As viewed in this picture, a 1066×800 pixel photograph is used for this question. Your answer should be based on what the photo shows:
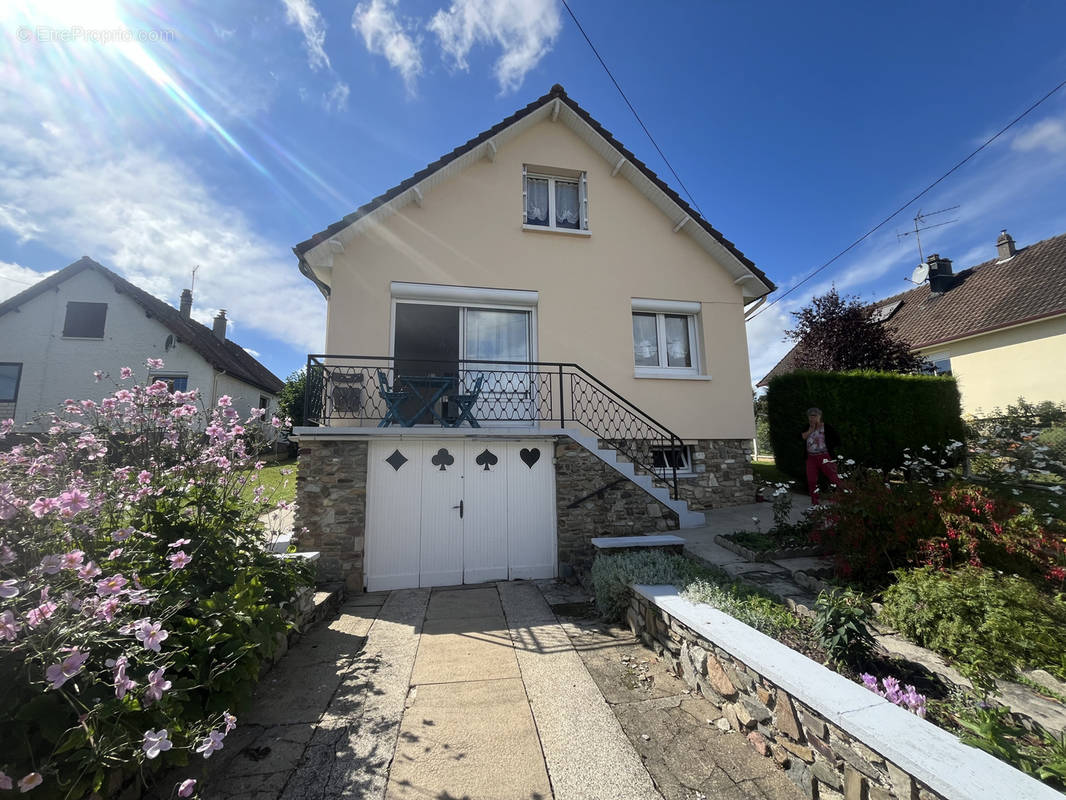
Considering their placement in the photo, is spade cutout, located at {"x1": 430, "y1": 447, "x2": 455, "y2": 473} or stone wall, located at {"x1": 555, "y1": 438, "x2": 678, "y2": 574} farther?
stone wall, located at {"x1": 555, "y1": 438, "x2": 678, "y2": 574}

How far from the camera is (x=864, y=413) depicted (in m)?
8.62

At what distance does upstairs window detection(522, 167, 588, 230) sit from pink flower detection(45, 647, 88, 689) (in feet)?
27.5

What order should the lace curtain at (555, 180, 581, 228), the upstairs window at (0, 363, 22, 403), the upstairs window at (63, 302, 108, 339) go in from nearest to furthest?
the lace curtain at (555, 180, 581, 228) → the upstairs window at (0, 363, 22, 403) → the upstairs window at (63, 302, 108, 339)

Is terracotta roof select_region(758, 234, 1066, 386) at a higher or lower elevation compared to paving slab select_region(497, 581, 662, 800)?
higher

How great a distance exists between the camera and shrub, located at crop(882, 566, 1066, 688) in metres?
2.56

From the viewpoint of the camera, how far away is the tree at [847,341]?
10930mm

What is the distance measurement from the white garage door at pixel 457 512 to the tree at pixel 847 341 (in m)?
9.11

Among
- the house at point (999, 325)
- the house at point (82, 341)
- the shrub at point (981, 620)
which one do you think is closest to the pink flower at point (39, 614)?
the shrub at point (981, 620)

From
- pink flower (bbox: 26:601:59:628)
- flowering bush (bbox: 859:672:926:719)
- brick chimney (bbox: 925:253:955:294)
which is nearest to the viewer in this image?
pink flower (bbox: 26:601:59:628)

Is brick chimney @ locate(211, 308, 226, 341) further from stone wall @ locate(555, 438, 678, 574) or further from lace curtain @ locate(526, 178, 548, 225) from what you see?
stone wall @ locate(555, 438, 678, 574)

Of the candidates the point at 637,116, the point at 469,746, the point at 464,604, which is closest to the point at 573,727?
the point at 469,746

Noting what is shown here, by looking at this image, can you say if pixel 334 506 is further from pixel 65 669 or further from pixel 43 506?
pixel 65 669

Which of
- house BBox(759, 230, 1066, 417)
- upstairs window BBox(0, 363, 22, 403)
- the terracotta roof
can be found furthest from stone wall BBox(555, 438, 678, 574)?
upstairs window BBox(0, 363, 22, 403)

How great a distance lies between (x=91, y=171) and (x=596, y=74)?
7.78 m
